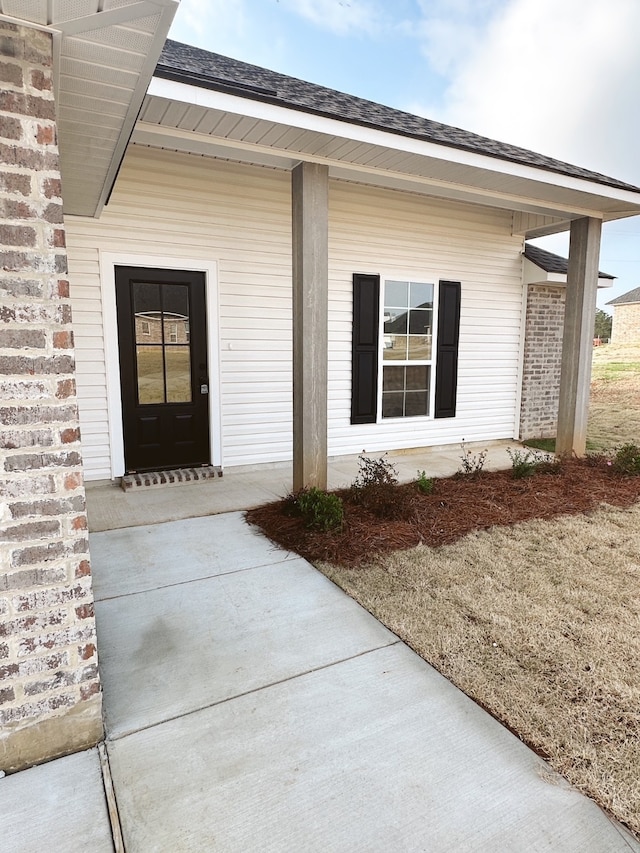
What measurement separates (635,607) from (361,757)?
1967 millimetres

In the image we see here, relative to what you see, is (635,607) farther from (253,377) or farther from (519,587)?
(253,377)

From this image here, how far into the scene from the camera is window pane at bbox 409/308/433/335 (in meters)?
6.44

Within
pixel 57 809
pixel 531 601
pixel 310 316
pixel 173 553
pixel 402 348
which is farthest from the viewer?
pixel 402 348

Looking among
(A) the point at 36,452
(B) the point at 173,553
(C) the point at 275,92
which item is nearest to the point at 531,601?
(B) the point at 173,553

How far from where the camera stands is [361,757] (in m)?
1.75

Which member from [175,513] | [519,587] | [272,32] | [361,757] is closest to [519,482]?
[519,587]

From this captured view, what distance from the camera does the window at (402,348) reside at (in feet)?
19.9

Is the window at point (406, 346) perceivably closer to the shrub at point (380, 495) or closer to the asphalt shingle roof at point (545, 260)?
the asphalt shingle roof at point (545, 260)

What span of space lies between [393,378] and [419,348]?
0.55m

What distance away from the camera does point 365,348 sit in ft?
19.9

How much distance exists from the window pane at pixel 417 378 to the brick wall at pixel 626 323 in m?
26.7

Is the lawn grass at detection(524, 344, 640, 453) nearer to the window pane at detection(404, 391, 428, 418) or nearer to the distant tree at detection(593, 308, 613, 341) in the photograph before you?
the window pane at detection(404, 391, 428, 418)

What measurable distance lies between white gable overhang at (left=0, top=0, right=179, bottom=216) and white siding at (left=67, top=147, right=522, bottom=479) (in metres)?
1.82

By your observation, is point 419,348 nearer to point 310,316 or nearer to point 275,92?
point 310,316
